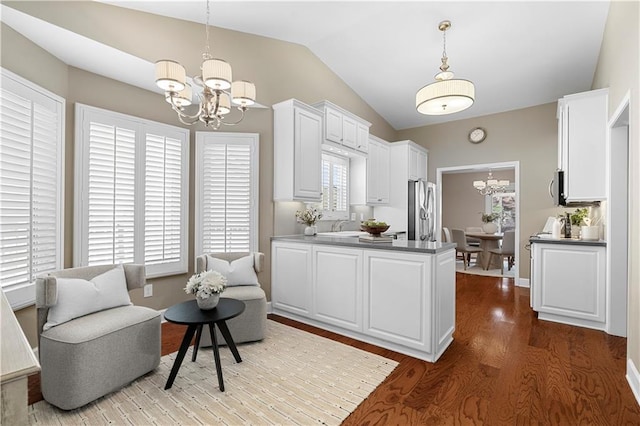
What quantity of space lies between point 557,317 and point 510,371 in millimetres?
1635

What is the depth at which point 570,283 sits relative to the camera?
339 cm

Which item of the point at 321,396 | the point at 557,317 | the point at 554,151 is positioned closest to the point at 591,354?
the point at 557,317

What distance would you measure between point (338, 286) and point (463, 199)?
305 inches

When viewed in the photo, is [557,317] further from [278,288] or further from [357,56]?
[357,56]

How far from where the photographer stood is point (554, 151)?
16.3ft

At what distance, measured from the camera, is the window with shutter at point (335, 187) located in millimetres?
4637

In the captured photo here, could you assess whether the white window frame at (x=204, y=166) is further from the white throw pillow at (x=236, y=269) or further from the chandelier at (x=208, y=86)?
the chandelier at (x=208, y=86)

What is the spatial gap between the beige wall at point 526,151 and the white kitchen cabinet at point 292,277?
3921 millimetres

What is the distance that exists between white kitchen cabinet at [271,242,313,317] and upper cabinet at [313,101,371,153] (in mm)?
1504

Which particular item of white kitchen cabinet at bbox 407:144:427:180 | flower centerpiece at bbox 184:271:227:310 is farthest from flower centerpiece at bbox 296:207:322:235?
white kitchen cabinet at bbox 407:144:427:180

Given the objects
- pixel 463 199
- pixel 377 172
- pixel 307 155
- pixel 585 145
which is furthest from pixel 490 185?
pixel 307 155

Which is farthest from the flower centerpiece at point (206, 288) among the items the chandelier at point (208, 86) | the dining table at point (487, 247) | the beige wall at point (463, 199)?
the beige wall at point (463, 199)

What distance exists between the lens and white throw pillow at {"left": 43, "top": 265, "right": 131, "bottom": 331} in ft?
6.70

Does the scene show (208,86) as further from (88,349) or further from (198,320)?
(88,349)
